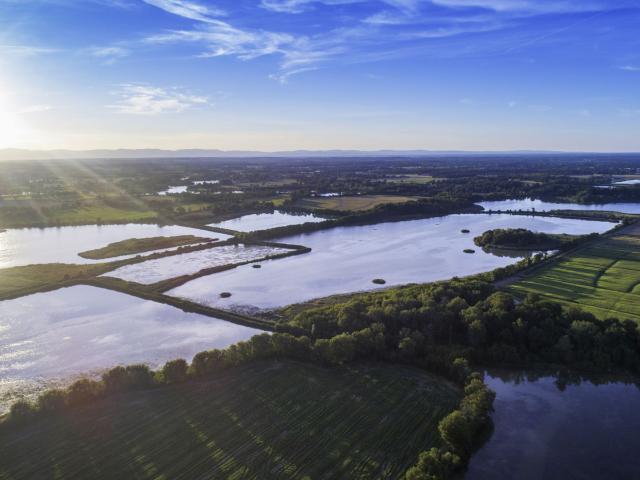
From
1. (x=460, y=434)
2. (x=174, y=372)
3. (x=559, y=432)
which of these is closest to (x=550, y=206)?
(x=559, y=432)

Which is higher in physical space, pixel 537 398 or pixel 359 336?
pixel 359 336

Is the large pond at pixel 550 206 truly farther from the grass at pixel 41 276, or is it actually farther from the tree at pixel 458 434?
the tree at pixel 458 434

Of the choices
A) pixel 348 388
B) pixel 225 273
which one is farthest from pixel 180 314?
pixel 348 388

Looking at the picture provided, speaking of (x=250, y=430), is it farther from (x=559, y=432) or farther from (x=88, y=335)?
(x=88, y=335)

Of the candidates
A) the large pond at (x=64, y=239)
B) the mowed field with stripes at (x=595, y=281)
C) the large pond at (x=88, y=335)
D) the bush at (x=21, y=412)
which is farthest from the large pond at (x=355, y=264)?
the large pond at (x=64, y=239)

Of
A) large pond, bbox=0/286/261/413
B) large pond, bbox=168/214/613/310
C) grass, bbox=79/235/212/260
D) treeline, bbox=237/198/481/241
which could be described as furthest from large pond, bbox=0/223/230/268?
large pond, bbox=168/214/613/310

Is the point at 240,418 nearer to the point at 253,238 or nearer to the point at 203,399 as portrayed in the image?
the point at 203,399
